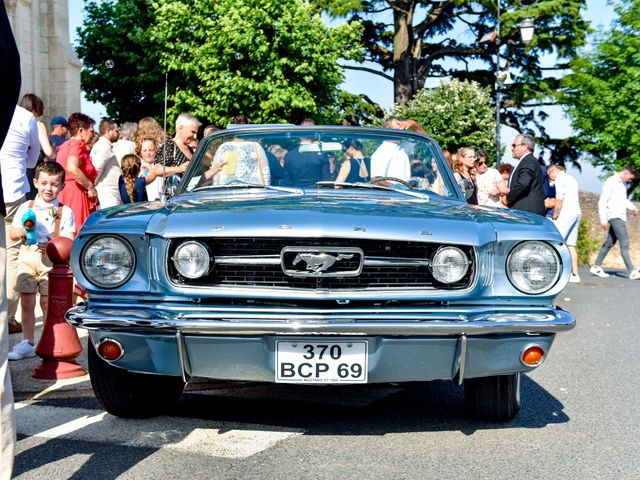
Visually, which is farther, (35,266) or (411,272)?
(35,266)

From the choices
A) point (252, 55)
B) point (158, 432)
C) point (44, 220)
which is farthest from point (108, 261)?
point (252, 55)

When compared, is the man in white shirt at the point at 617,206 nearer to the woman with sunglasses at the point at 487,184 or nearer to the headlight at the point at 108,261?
the woman with sunglasses at the point at 487,184

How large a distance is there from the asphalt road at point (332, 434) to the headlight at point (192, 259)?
2.67 ft

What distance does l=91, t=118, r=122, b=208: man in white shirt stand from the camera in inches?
376

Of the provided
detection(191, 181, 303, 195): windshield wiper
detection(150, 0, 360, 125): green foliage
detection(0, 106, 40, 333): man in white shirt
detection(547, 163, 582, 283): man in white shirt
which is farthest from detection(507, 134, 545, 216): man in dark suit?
detection(150, 0, 360, 125): green foliage

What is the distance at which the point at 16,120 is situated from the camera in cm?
730

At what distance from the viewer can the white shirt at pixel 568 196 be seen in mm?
15562

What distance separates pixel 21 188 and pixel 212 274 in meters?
3.46

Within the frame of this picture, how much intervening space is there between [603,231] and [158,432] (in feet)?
87.0

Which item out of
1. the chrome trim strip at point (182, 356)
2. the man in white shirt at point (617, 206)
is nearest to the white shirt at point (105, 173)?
the chrome trim strip at point (182, 356)

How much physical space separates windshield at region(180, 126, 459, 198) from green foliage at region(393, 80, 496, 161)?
3230cm

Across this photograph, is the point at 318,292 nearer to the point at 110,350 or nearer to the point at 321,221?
the point at 321,221

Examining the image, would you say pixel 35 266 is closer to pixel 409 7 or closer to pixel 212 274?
pixel 212 274

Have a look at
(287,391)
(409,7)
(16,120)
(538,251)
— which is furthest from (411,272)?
(409,7)
